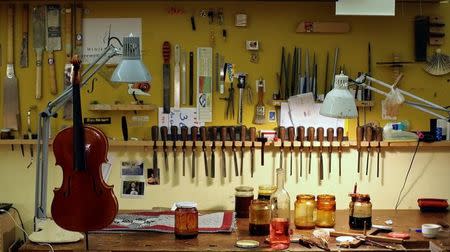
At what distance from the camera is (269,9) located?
15.2ft

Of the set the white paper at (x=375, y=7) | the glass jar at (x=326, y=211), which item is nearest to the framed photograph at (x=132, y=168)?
the glass jar at (x=326, y=211)

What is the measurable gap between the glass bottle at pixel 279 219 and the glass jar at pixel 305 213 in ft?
0.34

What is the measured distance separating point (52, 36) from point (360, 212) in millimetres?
2475

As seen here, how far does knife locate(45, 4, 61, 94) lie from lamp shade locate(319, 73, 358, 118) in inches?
80.0

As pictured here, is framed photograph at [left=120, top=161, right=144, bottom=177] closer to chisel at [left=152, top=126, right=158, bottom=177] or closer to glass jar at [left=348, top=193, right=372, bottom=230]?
chisel at [left=152, top=126, right=158, bottom=177]

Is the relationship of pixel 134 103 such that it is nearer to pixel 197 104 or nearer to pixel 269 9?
pixel 197 104

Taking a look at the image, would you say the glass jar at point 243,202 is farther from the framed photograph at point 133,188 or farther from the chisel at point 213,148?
the framed photograph at point 133,188

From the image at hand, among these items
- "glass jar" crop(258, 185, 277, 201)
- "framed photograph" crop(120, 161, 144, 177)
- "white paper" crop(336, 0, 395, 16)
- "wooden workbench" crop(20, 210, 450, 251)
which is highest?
"white paper" crop(336, 0, 395, 16)

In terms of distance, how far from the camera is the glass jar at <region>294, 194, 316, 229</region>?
148 inches

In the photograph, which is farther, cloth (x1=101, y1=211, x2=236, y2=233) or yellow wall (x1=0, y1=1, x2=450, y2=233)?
yellow wall (x1=0, y1=1, x2=450, y2=233)

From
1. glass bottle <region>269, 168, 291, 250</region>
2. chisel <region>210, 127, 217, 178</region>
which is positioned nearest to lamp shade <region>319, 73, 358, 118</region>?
glass bottle <region>269, 168, 291, 250</region>

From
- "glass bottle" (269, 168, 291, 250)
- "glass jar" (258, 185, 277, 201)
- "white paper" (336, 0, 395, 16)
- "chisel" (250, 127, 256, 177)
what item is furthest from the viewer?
"chisel" (250, 127, 256, 177)

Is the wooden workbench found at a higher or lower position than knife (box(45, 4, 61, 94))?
lower

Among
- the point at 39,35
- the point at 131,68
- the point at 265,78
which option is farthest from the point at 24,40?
the point at 265,78
